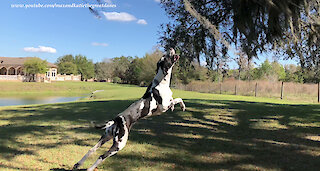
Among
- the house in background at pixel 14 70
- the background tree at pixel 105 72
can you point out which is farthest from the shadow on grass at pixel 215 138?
the background tree at pixel 105 72

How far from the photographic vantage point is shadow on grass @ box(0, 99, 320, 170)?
213 inches

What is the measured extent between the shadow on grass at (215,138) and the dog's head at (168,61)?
2835mm

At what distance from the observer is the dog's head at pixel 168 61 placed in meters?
3.20

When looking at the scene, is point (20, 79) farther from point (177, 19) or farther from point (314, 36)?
point (314, 36)

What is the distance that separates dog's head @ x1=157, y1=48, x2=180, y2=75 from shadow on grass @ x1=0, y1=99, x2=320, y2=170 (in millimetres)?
2835

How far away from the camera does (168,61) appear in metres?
3.23

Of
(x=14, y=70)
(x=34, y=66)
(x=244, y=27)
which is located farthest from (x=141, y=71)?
(x=244, y=27)

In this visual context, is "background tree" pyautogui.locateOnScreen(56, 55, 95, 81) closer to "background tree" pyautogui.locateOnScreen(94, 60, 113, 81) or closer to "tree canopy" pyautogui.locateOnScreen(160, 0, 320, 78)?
"background tree" pyautogui.locateOnScreen(94, 60, 113, 81)

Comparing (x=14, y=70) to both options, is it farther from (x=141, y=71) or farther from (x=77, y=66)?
(x=141, y=71)

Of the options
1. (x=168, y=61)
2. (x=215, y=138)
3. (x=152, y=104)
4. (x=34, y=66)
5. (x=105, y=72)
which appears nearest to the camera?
(x=168, y=61)

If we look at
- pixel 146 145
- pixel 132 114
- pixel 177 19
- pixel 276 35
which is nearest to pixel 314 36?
pixel 276 35

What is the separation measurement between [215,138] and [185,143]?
3.76ft

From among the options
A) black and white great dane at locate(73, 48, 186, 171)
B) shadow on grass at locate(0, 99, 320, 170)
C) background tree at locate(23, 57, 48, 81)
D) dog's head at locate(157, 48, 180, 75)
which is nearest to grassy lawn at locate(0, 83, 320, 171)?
shadow on grass at locate(0, 99, 320, 170)

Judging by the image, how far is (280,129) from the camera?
796cm
